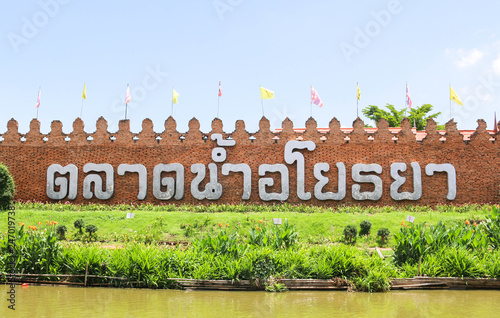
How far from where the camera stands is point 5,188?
22891mm

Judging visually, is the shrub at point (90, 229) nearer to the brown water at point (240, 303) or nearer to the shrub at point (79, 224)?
the shrub at point (79, 224)

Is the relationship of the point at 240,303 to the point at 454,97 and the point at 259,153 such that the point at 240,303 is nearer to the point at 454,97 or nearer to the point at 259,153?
the point at 259,153

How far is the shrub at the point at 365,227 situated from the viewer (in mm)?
17984

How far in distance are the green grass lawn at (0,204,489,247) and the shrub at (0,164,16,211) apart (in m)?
1.39

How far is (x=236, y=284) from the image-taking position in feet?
37.3

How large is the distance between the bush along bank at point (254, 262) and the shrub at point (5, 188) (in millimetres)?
11089

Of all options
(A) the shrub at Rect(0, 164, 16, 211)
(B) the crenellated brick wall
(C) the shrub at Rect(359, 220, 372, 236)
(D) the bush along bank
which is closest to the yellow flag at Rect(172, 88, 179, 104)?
(B) the crenellated brick wall

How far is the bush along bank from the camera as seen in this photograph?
11516 mm

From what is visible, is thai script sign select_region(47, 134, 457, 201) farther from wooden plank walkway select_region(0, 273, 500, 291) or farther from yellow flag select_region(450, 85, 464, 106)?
wooden plank walkway select_region(0, 273, 500, 291)

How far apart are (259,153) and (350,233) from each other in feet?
25.0

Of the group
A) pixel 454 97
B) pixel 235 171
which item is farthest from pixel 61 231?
pixel 454 97

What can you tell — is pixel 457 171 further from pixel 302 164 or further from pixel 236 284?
pixel 236 284

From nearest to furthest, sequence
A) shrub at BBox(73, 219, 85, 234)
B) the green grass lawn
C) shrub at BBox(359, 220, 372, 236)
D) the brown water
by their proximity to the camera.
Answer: the brown water
shrub at BBox(359, 220, 372, 236)
the green grass lawn
shrub at BBox(73, 219, 85, 234)

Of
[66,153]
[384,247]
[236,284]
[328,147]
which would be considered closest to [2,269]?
[236,284]
